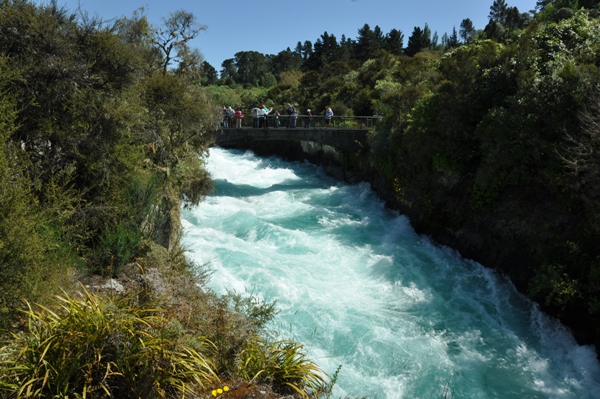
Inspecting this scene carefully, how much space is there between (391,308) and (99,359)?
8784 millimetres

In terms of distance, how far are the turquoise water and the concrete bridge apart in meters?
7.40

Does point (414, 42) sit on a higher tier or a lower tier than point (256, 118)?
higher

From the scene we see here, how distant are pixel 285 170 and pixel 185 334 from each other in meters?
28.6

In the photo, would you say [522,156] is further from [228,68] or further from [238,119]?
[228,68]

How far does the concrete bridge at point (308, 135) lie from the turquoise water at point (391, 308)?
740cm

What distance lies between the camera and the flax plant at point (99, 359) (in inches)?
156

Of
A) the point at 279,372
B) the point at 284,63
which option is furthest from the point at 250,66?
the point at 279,372

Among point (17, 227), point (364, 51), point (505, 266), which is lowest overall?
point (505, 266)

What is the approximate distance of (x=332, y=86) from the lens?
141 ft

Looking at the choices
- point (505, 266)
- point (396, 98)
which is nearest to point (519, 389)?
point (505, 266)

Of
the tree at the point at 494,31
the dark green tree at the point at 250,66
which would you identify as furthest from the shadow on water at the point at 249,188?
the dark green tree at the point at 250,66

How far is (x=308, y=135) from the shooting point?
25922 millimetres

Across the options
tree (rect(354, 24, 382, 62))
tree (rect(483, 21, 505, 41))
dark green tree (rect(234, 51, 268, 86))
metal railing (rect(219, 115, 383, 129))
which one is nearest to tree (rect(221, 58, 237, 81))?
dark green tree (rect(234, 51, 268, 86))

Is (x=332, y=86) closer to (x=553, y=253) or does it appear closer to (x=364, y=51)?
(x=364, y=51)
